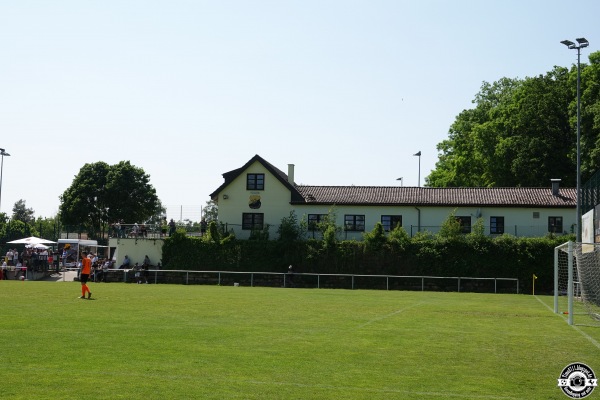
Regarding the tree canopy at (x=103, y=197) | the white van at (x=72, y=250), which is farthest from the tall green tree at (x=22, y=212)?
the white van at (x=72, y=250)

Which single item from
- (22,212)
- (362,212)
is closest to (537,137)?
(362,212)

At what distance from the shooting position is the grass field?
10.0 metres

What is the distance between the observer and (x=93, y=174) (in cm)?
8525

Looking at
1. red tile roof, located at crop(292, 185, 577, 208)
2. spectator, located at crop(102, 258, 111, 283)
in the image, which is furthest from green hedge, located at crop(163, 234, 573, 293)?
red tile roof, located at crop(292, 185, 577, 208)

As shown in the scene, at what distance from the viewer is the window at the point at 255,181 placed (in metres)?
60.1

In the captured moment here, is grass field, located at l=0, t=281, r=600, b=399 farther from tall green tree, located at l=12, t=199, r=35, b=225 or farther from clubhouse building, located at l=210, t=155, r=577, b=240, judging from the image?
tall green tree, located at l=12, t=199, r=35, b=225

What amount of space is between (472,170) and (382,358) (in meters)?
67.5

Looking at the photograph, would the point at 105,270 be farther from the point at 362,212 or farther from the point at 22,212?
the point at 22,212

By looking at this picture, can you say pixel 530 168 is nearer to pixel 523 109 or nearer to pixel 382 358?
pixel 523 109

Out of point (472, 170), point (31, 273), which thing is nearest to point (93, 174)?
point (31, 273)

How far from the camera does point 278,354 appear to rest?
13.3 m

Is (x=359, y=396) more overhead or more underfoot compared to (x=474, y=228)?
more underfoot
